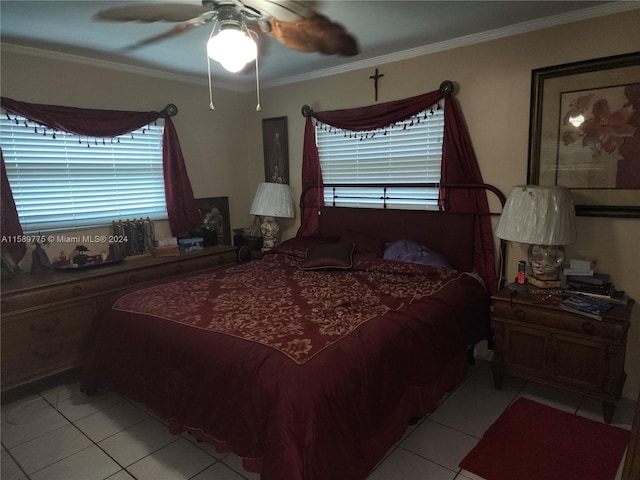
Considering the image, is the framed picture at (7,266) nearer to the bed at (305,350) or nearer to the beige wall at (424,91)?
the bed at (305,350)

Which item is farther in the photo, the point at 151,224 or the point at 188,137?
the point at 188,137

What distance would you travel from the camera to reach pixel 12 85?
304 centimetres

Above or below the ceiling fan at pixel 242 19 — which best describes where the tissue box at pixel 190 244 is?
below

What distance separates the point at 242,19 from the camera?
7.26 ft

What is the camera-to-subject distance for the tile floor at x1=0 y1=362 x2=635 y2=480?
211 cm

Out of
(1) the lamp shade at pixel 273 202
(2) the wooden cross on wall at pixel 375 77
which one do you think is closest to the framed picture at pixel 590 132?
(2) the wooden cross on wall at pixel 375 77

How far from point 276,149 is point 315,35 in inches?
72.9

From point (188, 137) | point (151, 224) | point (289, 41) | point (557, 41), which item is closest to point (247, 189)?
point (188, 137)

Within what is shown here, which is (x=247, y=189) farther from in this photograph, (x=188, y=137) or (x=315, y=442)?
(x=315, y=442)

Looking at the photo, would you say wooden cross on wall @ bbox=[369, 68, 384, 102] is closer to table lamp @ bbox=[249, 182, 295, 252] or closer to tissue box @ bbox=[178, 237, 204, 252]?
table lamp @ bbox=[249, 182, 295, 252]

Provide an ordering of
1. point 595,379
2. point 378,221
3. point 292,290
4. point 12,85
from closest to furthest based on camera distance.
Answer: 1. point 595,379
2. point 292,290
3. point 12,85
4. point 378,221

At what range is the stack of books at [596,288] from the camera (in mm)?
2518

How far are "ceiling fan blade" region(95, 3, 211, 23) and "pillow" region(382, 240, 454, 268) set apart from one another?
2.19 meters

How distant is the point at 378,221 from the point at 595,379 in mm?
1976
